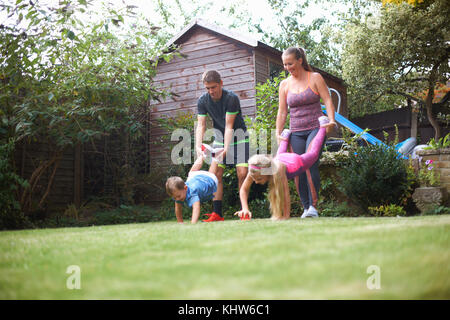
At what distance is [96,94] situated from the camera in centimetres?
591

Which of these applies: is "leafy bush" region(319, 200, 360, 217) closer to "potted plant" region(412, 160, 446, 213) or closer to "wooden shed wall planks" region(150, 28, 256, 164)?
"potted plant" region(412, 160, 446, 213)

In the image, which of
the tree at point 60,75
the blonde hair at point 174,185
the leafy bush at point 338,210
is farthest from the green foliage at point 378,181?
the tree at point 60,75

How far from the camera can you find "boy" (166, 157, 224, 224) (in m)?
4.00

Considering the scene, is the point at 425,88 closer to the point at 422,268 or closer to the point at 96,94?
the point at 96,94

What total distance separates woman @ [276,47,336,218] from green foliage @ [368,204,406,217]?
0.89m

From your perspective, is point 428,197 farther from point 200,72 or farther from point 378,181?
point 200,72

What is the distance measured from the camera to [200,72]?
9633mm

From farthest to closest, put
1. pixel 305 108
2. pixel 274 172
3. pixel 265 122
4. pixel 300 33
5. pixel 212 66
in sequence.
Result: pixel 300 33 → pixel 212 66 → pixel 265 122 → pixel 305 108 → pixel 274 172

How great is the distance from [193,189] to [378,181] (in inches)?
84.4

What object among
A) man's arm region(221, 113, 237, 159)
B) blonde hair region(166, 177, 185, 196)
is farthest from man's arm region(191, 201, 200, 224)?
man's arm region(221, 113, 237, 159)

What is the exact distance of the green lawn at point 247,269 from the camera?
3.97 ft

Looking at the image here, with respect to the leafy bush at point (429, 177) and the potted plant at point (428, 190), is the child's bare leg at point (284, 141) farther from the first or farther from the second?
the leafy bush at point (429, 177)

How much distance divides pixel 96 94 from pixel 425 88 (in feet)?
35.8

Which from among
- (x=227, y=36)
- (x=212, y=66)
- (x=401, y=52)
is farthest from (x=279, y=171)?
(x=401, y=52)
